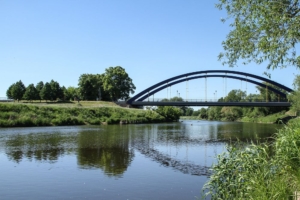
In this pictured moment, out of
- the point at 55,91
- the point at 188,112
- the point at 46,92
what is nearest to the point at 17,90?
the point at 46,92

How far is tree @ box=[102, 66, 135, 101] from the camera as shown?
7400 cm

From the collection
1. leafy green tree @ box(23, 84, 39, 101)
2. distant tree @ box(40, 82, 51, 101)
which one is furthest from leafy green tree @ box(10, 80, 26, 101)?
distant tree @ box(40, 82, 51, 101)

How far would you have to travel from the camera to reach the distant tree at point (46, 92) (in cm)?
7019

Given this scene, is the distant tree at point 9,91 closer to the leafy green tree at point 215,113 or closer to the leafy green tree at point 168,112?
the leafy green tree at point 168,112

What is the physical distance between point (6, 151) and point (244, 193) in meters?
13.9

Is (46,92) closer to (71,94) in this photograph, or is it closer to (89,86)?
(89,86)

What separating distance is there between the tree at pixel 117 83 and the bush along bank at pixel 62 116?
45.9 ft

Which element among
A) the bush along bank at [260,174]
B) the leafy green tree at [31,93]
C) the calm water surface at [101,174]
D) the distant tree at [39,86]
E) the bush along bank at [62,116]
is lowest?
the calm water surface at [101,174]

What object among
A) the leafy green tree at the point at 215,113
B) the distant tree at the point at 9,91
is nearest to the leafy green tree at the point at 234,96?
the leafy green tree at the point at 215,113

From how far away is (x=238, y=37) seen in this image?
994 cm

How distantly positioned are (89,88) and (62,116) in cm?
3352

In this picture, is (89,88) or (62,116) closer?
(62,116)

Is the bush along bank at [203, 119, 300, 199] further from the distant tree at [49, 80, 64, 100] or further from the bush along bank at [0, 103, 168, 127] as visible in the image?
the distant tree at [49, 80, 64, 100]

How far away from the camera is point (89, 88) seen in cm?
7850
